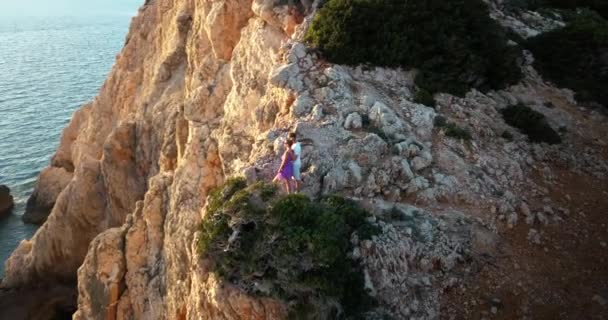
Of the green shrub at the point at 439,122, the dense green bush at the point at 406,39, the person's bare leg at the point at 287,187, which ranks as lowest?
the person's bare leg at the point at 287,187

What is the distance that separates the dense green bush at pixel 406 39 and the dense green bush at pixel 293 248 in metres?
4.81

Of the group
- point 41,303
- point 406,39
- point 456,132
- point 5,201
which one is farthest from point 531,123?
point 5,201

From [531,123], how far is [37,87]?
51.2 m

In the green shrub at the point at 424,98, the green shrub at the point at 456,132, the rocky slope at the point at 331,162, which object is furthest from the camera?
the green shrub at the point at 424,98

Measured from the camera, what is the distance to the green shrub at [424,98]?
13133mm

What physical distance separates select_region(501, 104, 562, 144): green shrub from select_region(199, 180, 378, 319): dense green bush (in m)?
5.60

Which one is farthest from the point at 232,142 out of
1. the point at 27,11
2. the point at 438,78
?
the point at 27,11

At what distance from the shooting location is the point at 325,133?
11.9 meters

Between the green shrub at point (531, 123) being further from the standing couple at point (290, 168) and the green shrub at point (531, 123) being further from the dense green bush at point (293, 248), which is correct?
the standing couple at point (290, 168)

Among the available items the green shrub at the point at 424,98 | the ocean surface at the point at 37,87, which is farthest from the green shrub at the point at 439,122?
the ocean surface at the point at 37,87

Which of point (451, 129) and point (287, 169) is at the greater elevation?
point (451, 129)

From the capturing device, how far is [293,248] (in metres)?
9.42

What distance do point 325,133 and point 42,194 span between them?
102 ft

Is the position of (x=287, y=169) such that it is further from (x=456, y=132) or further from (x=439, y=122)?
(x=456, y=132)
